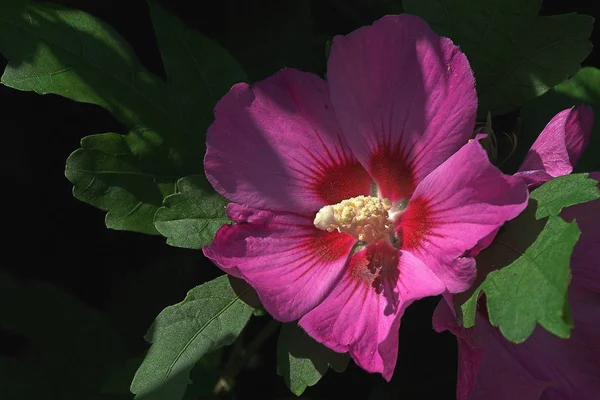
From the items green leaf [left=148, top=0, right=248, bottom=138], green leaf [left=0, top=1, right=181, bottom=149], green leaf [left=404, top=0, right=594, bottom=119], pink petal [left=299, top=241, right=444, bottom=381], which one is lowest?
pink petal [left=299, top=241, right=444, bottom=381]

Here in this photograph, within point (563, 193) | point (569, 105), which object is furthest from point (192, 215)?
point (569, 105)

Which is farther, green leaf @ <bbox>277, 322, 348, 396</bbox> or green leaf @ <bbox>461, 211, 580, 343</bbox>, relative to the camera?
green leaf @ <bbox>277, 322, 348, 396</bbox>

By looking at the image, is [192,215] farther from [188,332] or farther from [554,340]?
[554,340]

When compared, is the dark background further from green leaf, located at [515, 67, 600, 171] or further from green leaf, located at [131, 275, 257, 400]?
green leaf, located at [131, 275, 257, 400]

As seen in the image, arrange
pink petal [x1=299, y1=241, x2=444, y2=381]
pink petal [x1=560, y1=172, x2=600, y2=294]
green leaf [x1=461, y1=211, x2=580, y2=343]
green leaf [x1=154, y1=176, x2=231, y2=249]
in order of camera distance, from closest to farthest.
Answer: green leaf [x1=461, y1=211, x2=580, y2=343], pink petal [x1=299, y1=241, x2=444, y2=381], pink petal [x1=560, y1=172, x2=600, y2=294], green leaf [x1=154, y1=176, x2=231, y2=249]

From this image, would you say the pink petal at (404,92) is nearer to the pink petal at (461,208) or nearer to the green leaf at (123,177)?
the pink petal at (461,208)

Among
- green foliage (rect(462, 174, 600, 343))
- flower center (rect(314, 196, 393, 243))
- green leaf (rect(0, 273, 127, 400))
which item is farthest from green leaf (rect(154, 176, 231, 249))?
green leaf (rect(0, 273, 127, 400))

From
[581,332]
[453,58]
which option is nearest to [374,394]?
[581,332]
